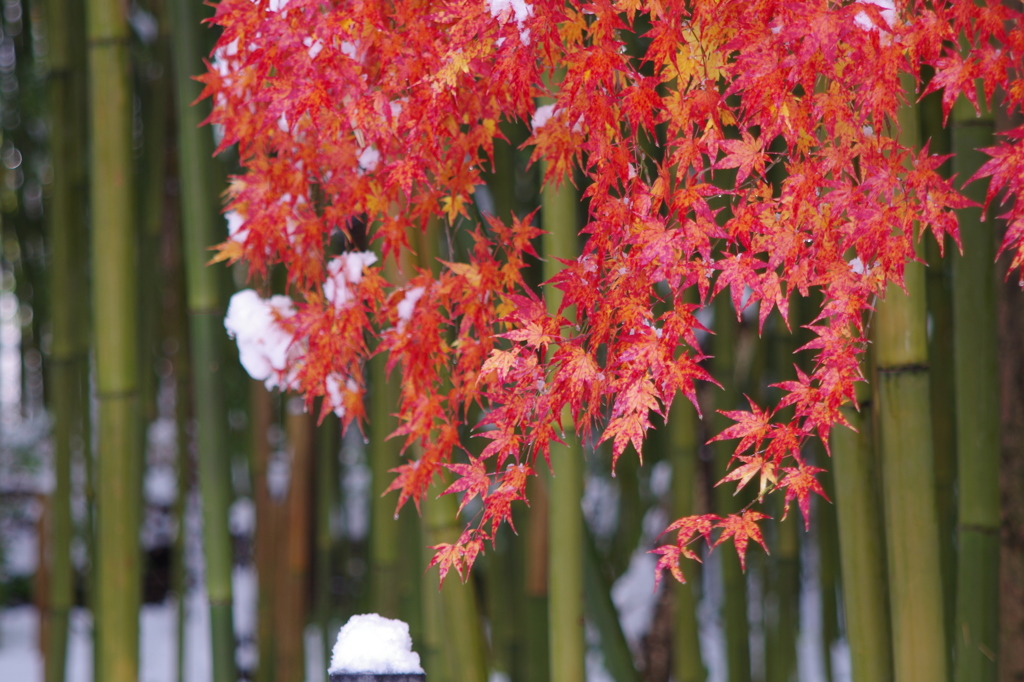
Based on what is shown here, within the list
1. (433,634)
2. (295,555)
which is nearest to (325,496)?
(295,555)

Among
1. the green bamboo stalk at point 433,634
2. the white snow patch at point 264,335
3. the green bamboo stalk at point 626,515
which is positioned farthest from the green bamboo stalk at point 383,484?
the green bamboo stalk at point 626,515

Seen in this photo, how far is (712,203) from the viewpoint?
61.8 inches

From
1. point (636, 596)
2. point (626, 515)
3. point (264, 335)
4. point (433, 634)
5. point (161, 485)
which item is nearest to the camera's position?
Answer: point (264, 335)

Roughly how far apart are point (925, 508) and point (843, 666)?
3171 mm

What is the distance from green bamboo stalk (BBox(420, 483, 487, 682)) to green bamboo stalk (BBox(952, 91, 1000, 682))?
0.70 m

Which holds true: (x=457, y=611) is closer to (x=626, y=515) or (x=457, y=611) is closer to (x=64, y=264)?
(x=64, y=264)

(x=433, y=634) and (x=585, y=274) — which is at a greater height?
(x=585, y=274)

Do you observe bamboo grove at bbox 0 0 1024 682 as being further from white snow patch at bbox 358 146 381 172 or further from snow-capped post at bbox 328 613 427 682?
snow-capped post at bbox 328 613 427 682

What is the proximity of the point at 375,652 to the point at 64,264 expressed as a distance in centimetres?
160

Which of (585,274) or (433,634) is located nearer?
(585,274)

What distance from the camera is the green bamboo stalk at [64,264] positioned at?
2018 millimetres

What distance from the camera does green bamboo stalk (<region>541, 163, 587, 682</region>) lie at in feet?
3.59

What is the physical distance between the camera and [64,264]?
6.59 feet

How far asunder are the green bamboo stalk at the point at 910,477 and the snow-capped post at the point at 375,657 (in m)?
0.62
